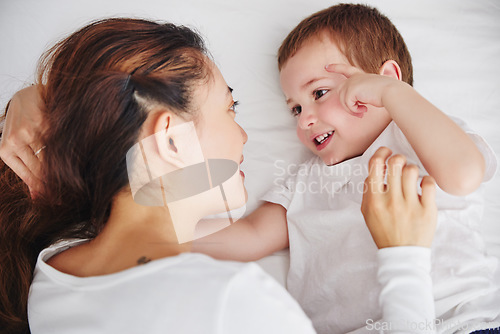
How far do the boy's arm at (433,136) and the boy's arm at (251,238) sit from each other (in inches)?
16.1

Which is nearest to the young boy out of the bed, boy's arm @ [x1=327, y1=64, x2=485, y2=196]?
boy's arm @ [x1=327, y1=64, x2=485, y2=196]

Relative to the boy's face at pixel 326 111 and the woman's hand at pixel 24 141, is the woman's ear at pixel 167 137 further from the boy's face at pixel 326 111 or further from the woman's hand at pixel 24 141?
the boy's face at pixel 326 111

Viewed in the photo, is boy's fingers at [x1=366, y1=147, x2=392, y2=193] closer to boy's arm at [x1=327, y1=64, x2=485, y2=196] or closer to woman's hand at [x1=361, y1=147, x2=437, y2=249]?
woman's hand at [x1=361, y1=147, x2=437, y2=249]

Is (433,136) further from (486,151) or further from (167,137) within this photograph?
(167,137)

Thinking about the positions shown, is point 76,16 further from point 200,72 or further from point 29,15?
point 200,72

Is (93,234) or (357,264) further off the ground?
(93,234)

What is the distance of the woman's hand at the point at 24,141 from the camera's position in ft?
2.72

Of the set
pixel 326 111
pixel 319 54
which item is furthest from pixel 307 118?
pixel 319 54

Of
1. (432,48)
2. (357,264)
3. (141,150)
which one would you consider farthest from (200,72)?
(432,48)

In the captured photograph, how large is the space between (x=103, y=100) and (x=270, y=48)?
746 millimetres

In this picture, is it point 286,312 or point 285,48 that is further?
point 285,48

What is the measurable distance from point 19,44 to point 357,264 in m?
1.13

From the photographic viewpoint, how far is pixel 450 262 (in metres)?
0.92

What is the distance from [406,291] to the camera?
75 cm
